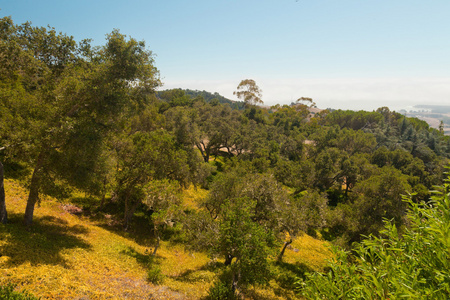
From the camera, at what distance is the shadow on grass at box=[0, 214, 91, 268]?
12195 millimetres

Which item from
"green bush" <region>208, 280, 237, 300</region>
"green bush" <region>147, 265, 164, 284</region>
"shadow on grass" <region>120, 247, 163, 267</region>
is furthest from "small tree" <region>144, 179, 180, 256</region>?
"green bush" <region>208, 280, 237, 300</region>

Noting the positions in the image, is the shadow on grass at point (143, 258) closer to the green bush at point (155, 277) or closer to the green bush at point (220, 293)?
the green bush at point (155, 277)

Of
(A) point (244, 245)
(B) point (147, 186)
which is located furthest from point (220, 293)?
(B) point (147, 186)

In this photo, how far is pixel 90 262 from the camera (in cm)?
1470

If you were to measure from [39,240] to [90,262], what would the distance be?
156 inches

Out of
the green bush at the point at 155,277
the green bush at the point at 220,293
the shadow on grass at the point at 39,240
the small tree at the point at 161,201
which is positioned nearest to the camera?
the shadow on grass at the point at 39,240

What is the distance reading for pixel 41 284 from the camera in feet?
34.8

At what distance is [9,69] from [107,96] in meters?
11.1

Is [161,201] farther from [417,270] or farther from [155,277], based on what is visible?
[417,270]

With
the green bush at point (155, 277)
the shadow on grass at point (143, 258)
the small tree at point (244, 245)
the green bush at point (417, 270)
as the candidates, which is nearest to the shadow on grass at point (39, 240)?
the shadow on grass at point (143, 258)

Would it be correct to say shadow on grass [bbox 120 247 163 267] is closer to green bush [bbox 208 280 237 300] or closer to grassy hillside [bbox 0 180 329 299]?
grassy hillside [bbox 0 180 329 299]

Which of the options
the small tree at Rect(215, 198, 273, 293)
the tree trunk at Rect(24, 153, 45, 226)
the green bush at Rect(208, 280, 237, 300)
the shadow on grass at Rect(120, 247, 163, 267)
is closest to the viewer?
the small tree at Rect(215, 198, 273, 293)

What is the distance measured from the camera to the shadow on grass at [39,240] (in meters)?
12.2

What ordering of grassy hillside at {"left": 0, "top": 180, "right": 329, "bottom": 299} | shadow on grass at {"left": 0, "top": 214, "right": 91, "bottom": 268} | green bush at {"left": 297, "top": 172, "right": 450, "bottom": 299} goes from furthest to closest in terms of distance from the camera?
shadow on grass at {"left": 0, "top": 214, "right": 91, "bottom": 268}
grassy hillside at {"left": 0, "top": 180, "right": 329, "bottom": 299}
green bush at {"left": 297, "top": 172, "right": 450, "bottom": 299}
